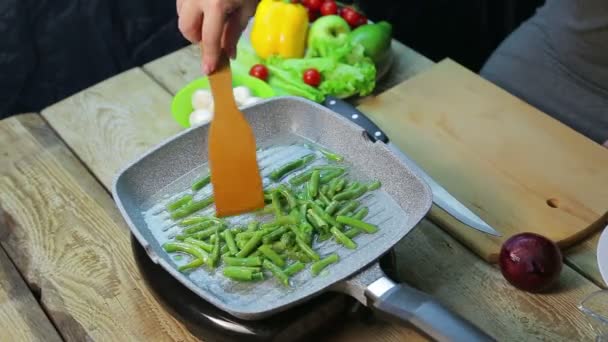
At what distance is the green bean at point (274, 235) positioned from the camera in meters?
0.90

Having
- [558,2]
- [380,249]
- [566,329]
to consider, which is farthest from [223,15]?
[558,2]

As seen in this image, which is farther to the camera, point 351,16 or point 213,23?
point 351,16

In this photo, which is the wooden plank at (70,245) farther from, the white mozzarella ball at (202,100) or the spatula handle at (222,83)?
the spatula handle at (222,83)

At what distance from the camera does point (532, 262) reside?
0.90 meters

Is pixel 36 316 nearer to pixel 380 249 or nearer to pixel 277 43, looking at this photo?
pixel 380 249

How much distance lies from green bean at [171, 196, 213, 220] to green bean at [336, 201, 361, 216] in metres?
0.19

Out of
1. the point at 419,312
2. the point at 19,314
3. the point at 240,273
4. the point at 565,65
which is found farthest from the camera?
the point at 565,65

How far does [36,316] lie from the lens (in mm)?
953

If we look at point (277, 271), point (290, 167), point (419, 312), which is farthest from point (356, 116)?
point (419, 312)

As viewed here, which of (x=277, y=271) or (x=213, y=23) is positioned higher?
(x=213, y=23)

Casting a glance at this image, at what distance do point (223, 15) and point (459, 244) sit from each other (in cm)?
48

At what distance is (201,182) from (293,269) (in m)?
0.24

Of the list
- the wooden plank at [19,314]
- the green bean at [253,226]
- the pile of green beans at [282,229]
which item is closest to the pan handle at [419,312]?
the pile of green beans at [282,229]

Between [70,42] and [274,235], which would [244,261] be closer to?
[274,235]
